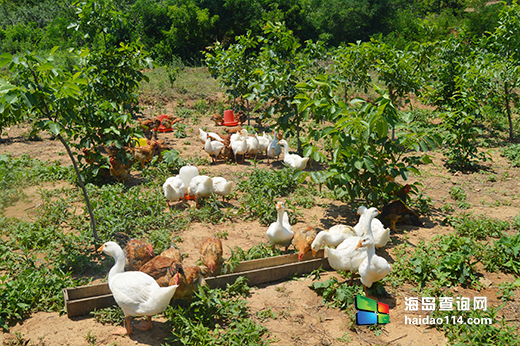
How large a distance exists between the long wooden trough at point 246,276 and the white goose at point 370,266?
851 mm

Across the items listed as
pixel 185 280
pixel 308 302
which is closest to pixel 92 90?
pixel 185 280

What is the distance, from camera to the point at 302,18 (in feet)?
88.0

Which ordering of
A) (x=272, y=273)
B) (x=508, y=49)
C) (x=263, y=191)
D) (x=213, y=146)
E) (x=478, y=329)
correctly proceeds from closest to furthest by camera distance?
(x=478, y=329)
(x=272, y=273)
(x=263, y=191)
(x=213, y=146)
(x=508, y=49)

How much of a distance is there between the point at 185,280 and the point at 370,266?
210 centimetres

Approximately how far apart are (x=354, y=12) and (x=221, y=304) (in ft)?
A: 97.4

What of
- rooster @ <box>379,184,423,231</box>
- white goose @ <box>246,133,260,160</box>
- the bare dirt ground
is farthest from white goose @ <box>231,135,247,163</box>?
rooster @ <box>379,184,423,231</box>

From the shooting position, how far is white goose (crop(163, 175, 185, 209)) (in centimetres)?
Result: 659

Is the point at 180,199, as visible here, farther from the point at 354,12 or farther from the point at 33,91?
the point at 354,12

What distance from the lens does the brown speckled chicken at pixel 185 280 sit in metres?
3.88

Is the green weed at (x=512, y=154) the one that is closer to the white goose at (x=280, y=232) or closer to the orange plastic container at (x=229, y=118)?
the white goose at (x=280, y=232)

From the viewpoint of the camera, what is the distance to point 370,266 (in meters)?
4.26

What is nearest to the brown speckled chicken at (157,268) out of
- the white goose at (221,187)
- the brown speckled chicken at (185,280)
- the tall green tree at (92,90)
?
the brown speckled chicken at (185,280)

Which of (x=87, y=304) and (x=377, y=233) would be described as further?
(x=377, y=233)

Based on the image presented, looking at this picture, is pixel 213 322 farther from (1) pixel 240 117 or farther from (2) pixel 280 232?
(1) pixel 240 117
